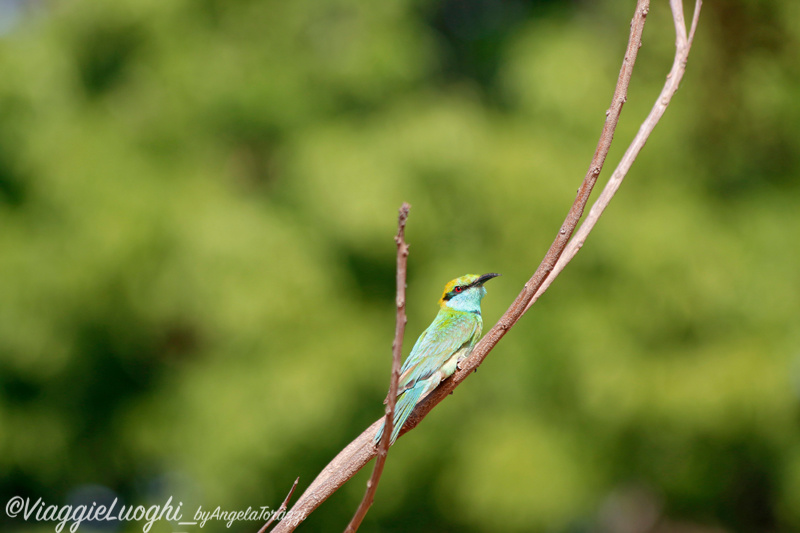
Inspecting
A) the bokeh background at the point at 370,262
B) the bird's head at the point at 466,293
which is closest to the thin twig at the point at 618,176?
the bird's head at the point at 466,293

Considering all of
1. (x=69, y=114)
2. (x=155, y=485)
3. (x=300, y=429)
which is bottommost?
(x=155, y=485)

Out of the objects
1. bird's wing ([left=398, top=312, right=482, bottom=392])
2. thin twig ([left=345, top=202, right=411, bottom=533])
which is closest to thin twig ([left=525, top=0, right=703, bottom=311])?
thin twig ([left=345, top=202, right=411, bottom=533])

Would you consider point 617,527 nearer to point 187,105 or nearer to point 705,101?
point 705,101

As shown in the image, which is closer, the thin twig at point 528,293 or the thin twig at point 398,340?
the thin twig at point 398,340

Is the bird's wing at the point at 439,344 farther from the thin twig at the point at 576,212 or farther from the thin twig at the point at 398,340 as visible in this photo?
the thin twig at the point at 398,340

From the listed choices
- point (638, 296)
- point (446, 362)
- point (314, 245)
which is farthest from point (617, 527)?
point (446, 362)

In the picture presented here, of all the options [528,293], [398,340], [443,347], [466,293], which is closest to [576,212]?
[528,293]
